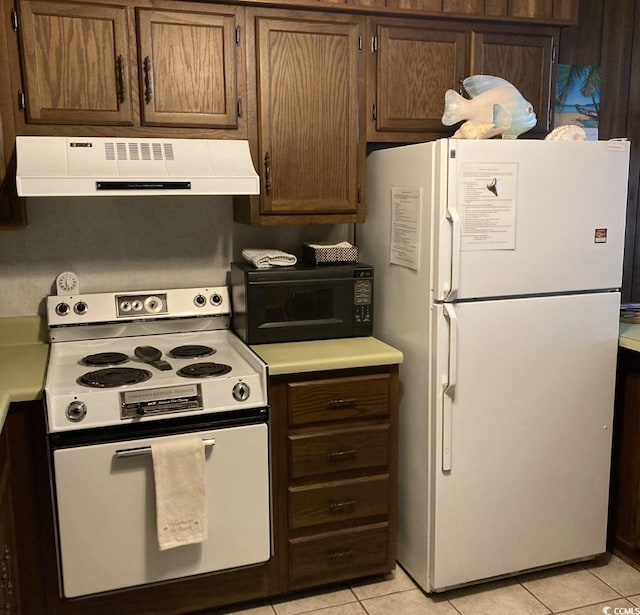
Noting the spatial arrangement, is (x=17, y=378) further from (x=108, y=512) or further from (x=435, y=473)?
(x=435, y=473)

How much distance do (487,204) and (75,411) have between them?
1.47 m

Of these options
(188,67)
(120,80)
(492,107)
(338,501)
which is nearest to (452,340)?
(338,501)

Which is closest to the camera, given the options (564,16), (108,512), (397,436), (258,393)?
(108,512)

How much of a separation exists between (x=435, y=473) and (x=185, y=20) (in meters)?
1.81

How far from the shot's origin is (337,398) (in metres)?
2.39

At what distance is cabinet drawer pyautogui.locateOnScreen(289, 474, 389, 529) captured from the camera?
2412 millimetres

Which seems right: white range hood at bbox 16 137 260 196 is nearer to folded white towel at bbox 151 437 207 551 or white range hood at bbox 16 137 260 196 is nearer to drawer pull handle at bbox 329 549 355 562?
folded white towel at bbox 151 437 207 551

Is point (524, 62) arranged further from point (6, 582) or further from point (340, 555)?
point (6, 582)

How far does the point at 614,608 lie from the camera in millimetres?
2414

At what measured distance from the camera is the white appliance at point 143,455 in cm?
210

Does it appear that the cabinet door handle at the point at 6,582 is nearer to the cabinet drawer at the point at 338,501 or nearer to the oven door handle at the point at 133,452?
the oven door handle at the point at 133,452

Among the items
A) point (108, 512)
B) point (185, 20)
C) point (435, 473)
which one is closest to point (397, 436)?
point (435, 473)

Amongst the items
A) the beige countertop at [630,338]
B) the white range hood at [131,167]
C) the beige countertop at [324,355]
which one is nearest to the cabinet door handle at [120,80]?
the white range hood at [131,167]

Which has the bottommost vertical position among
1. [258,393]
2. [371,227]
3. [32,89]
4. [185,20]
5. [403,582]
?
[403,582]
